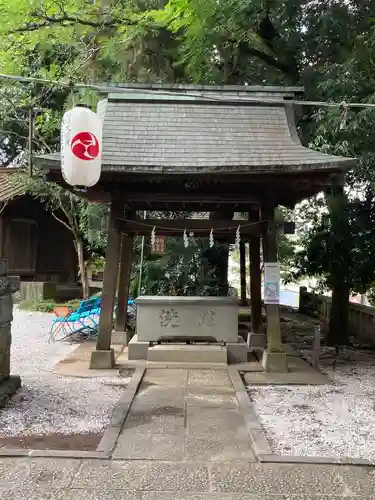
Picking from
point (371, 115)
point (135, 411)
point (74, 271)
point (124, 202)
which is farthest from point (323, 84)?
point (74, 271)

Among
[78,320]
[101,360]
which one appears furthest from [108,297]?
[78,320]

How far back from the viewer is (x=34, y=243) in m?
19.8

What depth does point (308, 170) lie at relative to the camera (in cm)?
706

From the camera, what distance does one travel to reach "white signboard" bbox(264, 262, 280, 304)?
8.27 m

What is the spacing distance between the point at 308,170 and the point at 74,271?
16522 mm

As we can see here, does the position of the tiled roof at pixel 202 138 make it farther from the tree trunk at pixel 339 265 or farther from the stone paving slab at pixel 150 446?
the stone paving slab at pixel 150 446

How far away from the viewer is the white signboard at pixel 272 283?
8.27 m

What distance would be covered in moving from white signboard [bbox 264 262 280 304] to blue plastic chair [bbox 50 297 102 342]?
4443 mm

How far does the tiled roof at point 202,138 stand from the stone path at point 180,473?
3.78 meters

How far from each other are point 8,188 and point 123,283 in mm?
9814

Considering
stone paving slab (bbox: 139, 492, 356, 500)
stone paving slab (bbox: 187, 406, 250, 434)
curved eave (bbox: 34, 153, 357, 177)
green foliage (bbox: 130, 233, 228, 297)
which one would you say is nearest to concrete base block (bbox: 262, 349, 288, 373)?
stone paving slab (bbox: 187, 406, 250, 434)

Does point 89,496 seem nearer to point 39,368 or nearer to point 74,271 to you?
point 39,368

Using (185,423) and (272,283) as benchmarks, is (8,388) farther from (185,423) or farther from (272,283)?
(272,283)

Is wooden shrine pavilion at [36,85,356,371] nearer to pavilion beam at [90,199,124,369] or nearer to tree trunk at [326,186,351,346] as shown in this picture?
pavilion beam at [90,199,124,369]
